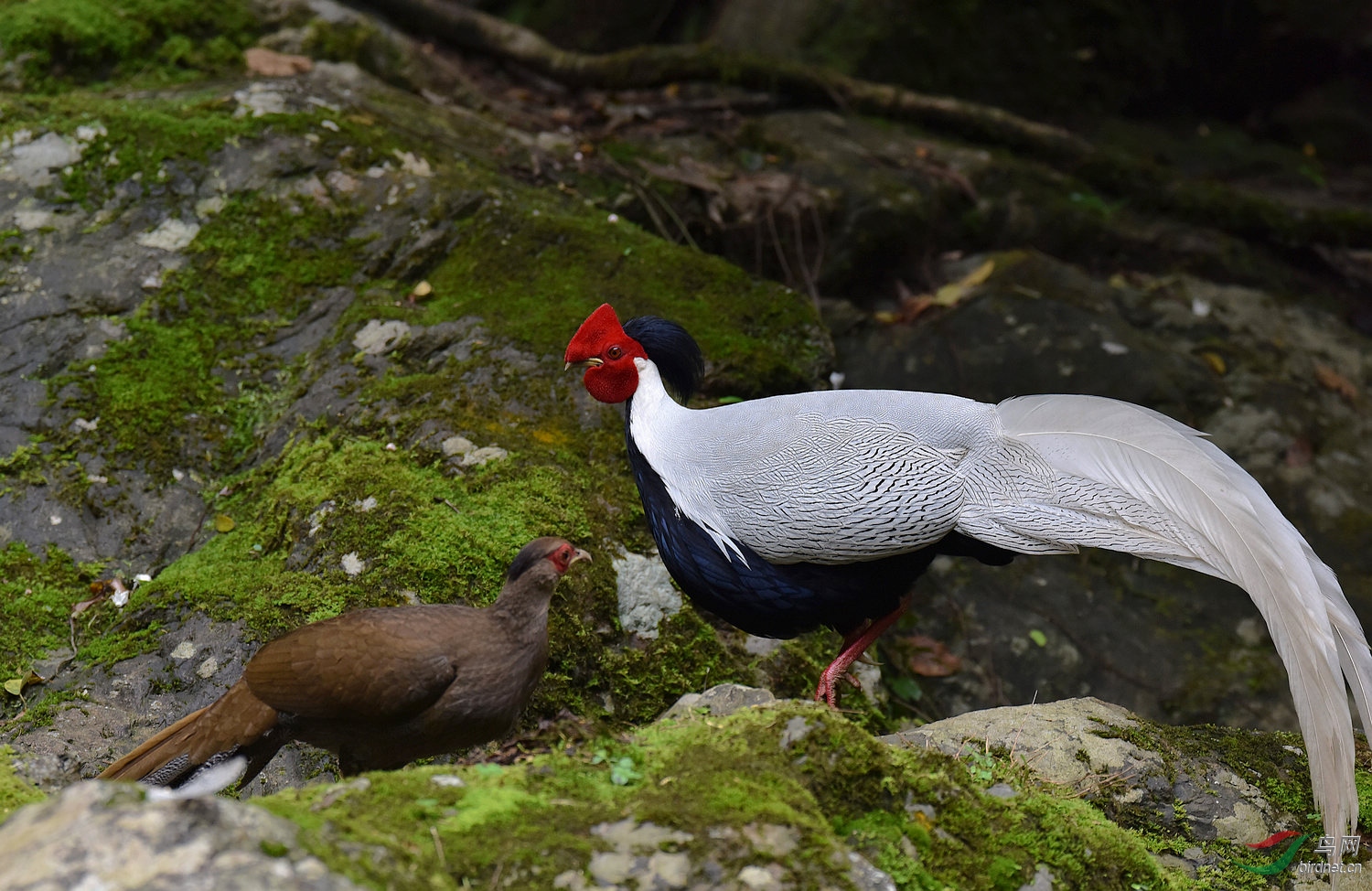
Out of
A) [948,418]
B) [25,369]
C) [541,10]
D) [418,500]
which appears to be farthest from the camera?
[541,10]

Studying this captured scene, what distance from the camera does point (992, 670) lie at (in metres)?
5.29

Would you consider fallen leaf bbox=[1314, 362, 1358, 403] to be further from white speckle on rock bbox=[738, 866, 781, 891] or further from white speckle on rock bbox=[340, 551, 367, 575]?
white speckle on rock bbox=[738, 866, 781, 891]

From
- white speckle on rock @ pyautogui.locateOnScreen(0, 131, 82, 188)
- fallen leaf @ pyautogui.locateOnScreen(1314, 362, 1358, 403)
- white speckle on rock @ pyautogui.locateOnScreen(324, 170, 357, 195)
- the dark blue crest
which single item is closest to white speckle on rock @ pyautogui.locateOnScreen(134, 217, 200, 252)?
white speckle on rock @ pyautogui.locateOnScreen(0, 131, 82, 188)

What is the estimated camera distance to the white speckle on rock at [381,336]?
4.82 meters

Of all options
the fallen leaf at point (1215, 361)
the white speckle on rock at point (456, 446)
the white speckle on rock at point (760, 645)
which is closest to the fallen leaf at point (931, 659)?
the white speckle on rock at point (760, 645)

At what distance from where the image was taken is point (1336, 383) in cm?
708

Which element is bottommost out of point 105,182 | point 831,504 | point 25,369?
point 25,369

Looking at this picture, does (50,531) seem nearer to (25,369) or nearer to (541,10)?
(25,369)

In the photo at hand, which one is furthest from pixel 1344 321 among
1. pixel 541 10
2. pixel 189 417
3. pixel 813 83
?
pixel 189 417

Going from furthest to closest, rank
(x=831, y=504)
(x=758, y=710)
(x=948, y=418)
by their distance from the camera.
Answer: (x=948, y=418) < (x=831, y=504) < (x=758, y=710)

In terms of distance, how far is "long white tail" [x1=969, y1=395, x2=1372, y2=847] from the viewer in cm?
284

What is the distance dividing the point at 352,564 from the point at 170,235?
7.55 ft

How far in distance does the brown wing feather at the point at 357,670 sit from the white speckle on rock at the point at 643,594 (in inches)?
40.5

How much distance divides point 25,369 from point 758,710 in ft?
11.9
